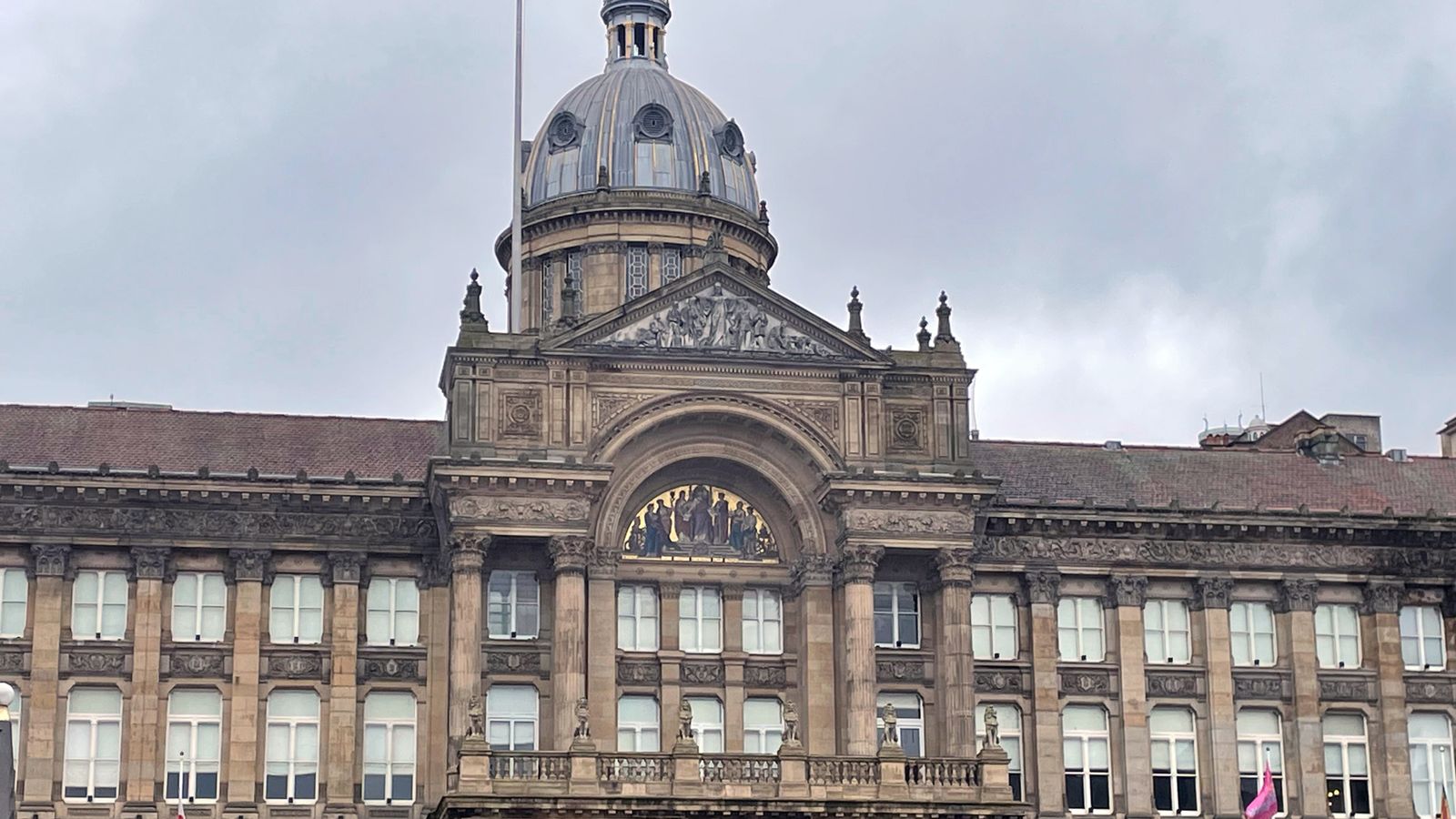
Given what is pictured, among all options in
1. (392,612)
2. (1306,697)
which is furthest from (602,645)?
(1306,697)

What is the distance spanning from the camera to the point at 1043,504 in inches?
2830

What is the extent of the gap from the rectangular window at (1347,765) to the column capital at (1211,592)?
4.71m

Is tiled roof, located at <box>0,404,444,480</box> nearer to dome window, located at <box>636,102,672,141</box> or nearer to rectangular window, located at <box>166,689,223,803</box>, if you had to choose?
rectangular window, located at <box>166,689,223,803</box>

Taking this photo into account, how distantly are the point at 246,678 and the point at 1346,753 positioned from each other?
32279 mm

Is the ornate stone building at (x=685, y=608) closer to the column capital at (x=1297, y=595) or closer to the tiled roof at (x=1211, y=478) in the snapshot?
the column capital at (x=1297, y=595)

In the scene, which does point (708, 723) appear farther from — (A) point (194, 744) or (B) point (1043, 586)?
(A) point (194, 744)

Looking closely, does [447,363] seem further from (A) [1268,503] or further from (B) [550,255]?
(A) [1268,503]

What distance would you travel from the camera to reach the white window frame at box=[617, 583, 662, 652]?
226 ft

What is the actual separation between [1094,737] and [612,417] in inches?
681

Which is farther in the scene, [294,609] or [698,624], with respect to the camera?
[698,624]

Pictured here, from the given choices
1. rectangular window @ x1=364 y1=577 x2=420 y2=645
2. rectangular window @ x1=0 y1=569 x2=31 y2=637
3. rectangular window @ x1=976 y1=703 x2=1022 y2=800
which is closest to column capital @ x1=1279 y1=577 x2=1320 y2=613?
rectangular window @ x1=976 y1=703 x2=1022 y2=800

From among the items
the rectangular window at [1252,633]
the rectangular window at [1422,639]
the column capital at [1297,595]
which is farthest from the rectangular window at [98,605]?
the rectangular window at [1422,639]

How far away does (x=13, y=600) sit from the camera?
2655 inches

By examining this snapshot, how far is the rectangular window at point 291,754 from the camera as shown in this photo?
67438 mm
